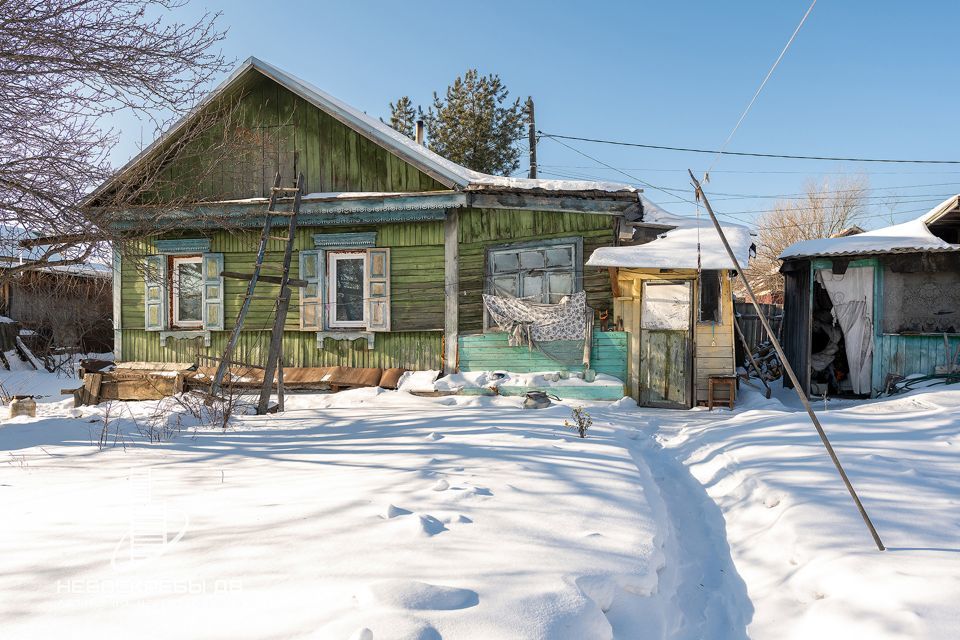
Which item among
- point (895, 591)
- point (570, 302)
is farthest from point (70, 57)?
point (895, 591)

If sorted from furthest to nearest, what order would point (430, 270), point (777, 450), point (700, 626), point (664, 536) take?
point (430, 270), point (777, 450), point (664, 536), point (700, 626)

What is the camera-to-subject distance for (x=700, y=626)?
2574mm

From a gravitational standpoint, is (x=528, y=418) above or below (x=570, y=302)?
below

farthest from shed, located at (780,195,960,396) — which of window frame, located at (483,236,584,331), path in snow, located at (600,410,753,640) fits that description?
path in snow, located at (600,410,753,640)

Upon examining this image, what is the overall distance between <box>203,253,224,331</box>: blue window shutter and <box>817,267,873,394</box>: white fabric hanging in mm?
11935

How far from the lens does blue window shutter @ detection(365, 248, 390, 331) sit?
10273 mm

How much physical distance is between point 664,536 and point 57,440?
6.41 m

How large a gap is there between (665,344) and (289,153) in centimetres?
820

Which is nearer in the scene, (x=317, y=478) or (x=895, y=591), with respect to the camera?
(x=895, y=591)

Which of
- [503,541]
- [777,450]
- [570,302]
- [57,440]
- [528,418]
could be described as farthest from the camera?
[570,302]

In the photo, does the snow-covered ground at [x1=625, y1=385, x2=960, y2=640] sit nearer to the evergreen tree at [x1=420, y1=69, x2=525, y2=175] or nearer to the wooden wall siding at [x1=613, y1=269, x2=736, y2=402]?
the wooden wall siding at [x1=613, y1=269, x2=736, y2=402]

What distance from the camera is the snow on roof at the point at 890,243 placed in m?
9.15

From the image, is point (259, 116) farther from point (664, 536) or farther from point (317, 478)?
point (664, 536)

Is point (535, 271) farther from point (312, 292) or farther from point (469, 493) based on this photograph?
point (469, 493)
